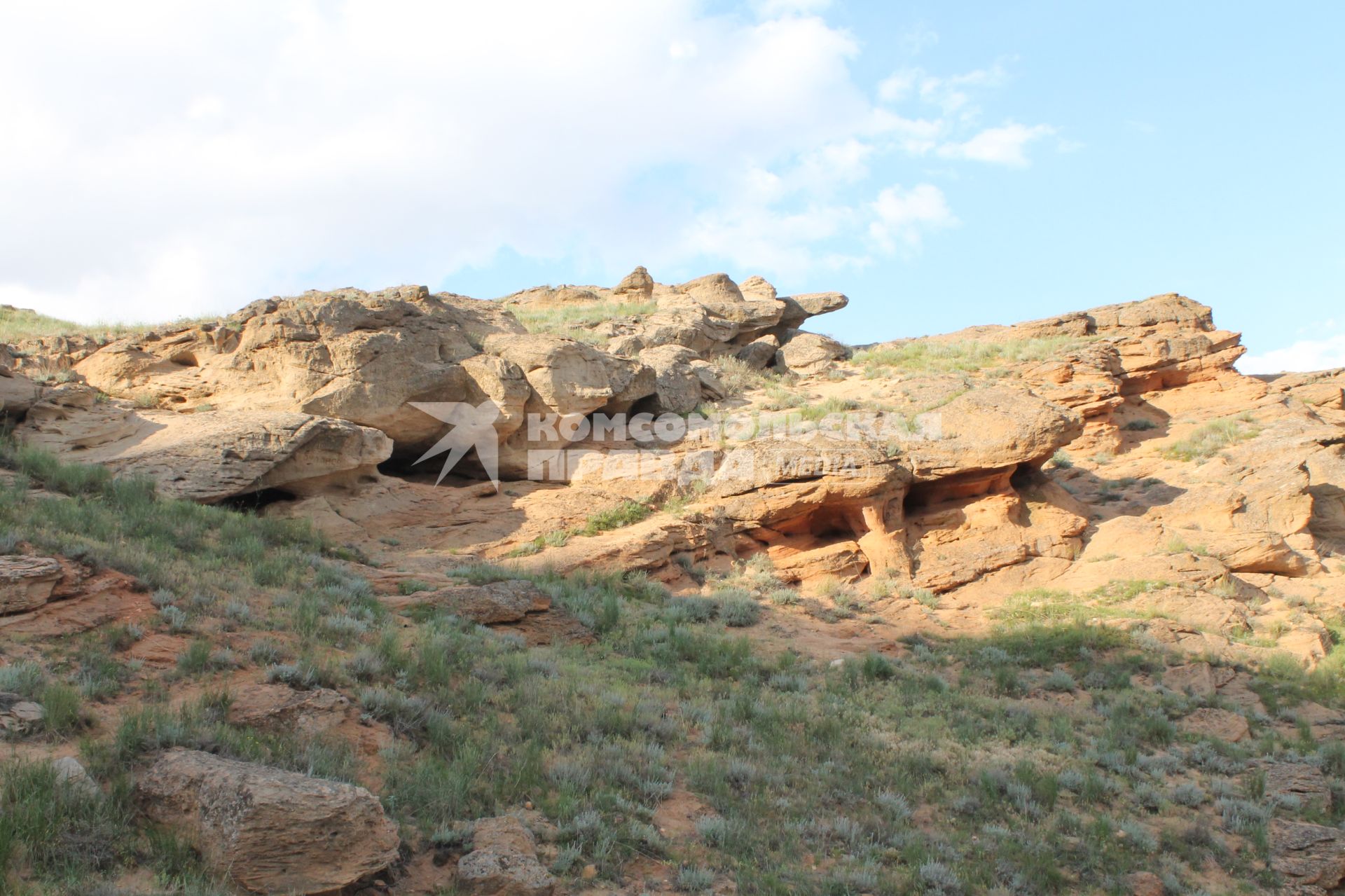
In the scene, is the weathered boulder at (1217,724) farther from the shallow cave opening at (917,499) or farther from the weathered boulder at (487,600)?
the weathered boulder at (487,600)

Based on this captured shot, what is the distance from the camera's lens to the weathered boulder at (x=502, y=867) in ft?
16.6

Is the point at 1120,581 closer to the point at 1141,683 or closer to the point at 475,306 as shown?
the point at 1141,683

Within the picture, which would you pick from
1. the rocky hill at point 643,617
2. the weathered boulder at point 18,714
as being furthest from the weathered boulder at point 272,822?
the weathered boulder at point 18,714

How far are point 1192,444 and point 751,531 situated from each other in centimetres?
1097

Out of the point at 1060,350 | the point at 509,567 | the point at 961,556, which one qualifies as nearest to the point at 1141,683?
the point at 961,556

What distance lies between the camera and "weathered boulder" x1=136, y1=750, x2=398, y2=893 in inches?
177

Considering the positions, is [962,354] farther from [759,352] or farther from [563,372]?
[563,372]

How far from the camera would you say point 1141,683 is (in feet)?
35.9

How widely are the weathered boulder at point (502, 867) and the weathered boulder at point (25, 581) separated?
13.9 feet

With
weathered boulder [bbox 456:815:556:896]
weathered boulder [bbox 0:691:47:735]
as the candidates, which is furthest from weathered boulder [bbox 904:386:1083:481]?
weathered boulder [bbox 0:691:47:735]

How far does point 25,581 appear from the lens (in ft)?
23.1

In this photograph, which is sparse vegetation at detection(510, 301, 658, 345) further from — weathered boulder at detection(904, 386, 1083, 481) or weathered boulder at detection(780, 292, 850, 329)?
Answer: weathered boulder at detection(904, 386, 1083, 481)

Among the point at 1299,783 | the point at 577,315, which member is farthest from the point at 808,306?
the point at 1299,783

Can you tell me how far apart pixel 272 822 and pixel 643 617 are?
720 cm
